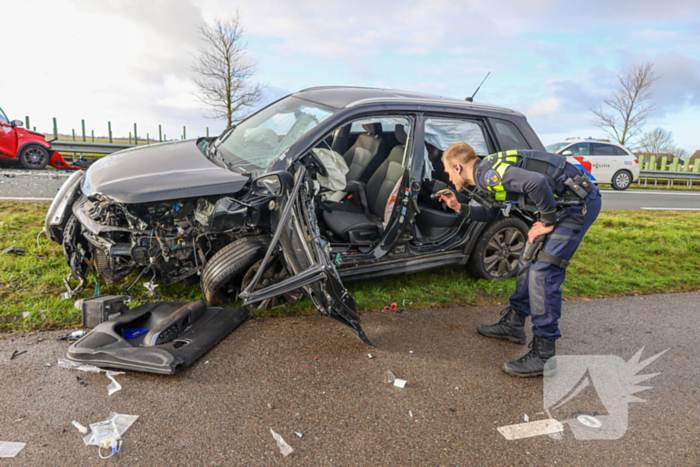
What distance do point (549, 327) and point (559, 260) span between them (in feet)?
1.61

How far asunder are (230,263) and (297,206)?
76cm

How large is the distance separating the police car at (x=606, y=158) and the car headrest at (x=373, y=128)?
39.4ft

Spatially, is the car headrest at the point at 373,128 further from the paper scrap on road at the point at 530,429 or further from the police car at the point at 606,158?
the police car at the point at 606,158

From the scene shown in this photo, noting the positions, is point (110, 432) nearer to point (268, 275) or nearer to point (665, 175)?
point (268, 275)

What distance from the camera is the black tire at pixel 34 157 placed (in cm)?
940

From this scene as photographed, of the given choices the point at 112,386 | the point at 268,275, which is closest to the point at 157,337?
the point at 112,386

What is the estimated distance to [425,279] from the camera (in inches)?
189

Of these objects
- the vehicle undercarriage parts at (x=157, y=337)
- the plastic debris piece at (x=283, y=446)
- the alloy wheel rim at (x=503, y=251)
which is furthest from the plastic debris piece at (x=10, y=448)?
the alloy wheel rim at (x=503, y=251)

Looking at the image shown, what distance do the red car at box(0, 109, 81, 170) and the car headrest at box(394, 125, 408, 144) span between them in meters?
8.98

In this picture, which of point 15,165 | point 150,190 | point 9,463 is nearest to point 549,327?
point 150,190

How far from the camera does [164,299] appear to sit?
3740 mm

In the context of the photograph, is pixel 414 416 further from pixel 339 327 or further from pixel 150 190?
pixel 150 190

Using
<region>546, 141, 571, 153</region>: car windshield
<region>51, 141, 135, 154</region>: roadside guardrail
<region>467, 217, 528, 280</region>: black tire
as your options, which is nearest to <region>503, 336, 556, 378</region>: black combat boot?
<region>467, 217, 528, 280</region>: black tire

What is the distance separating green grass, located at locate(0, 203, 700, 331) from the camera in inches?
141
